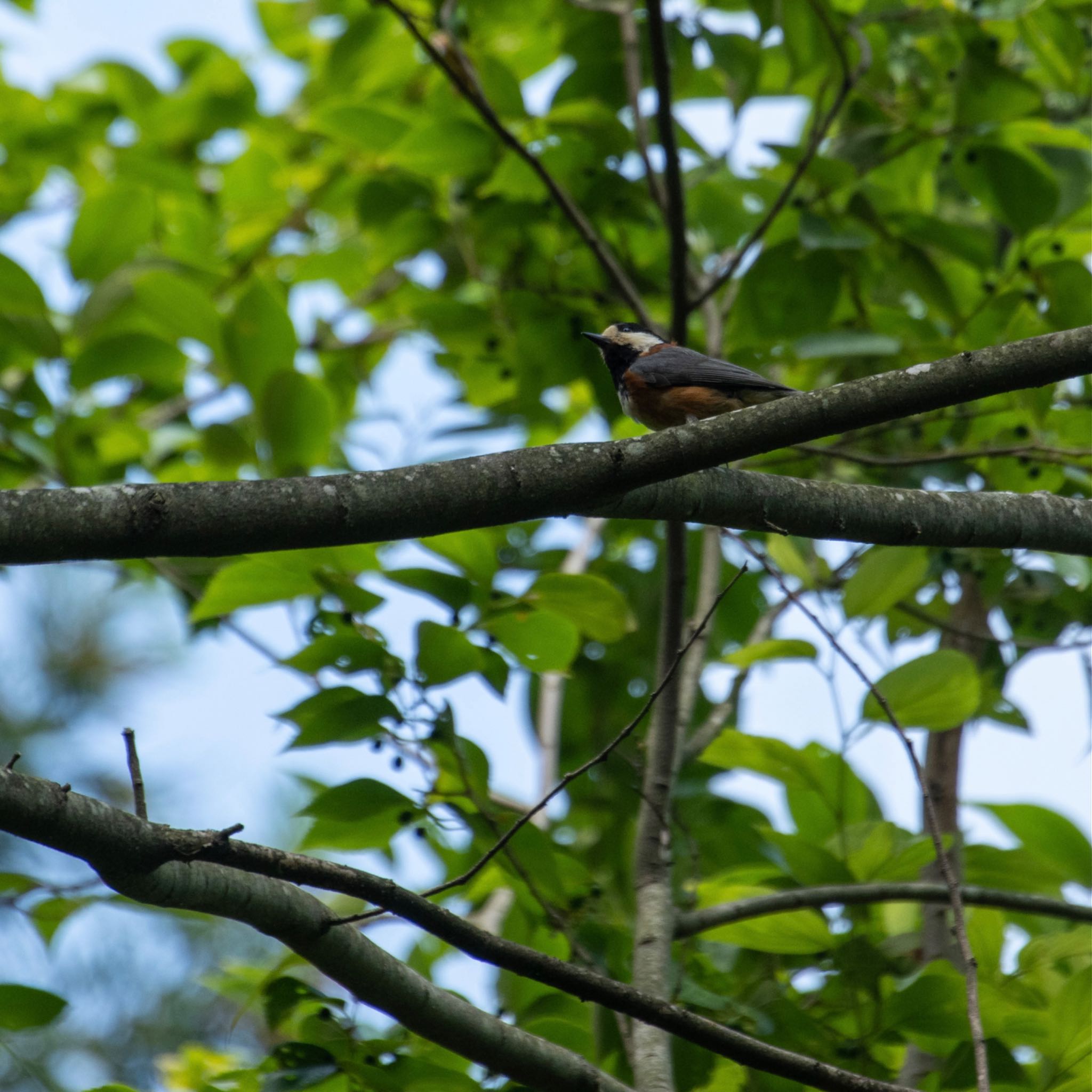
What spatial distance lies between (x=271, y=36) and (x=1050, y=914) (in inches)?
207

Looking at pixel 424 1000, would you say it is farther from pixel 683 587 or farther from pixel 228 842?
pixel 683 587

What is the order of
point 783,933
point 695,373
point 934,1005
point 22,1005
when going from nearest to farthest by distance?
point 22,1005
point 934,1005
point 783,933
point 695,373

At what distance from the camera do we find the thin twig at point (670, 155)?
325cm

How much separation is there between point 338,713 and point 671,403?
1.83 metres

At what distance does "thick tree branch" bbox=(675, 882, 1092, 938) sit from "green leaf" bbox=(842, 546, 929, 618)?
0.73 metres

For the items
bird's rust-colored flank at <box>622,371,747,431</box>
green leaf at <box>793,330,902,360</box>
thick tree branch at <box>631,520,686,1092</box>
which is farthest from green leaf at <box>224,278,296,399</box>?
green leaf at <box>793,330,902,360</box>

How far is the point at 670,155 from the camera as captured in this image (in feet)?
10.7

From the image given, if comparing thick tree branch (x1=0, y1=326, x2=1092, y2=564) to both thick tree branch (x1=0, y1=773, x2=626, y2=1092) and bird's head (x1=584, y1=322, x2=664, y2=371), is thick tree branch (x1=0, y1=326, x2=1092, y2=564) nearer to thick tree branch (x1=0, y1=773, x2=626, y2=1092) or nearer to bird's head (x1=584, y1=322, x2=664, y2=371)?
thick tree branch (x1=0, y1=773, x2=626, y2=1092)

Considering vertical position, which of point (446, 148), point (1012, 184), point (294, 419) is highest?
point (446, 148)

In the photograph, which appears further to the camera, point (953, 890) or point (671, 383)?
point (671, 383)

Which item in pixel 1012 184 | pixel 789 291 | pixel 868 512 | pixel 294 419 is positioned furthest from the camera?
pixel 789 291

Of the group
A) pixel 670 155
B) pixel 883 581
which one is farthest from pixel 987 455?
pixel 670 155

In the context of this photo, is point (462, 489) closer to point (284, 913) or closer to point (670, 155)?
point (284, 913)

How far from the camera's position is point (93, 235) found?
4.04m
